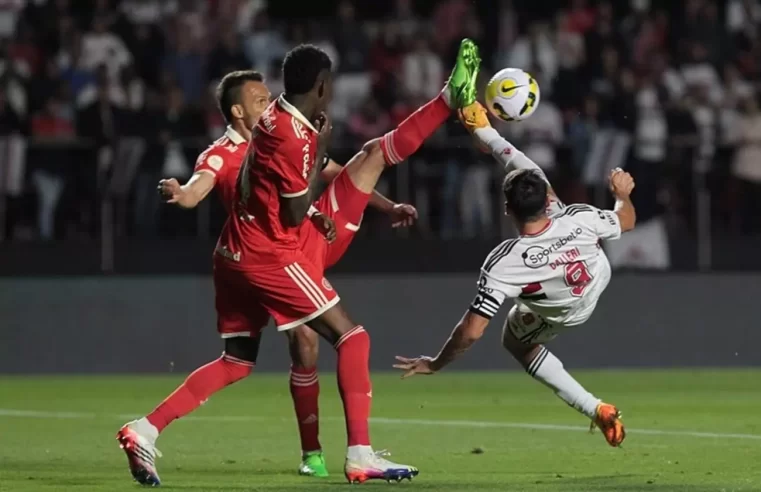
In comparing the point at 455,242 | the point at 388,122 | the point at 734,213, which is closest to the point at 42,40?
the point at 388,122

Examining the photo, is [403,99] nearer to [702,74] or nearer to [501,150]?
[702,74]

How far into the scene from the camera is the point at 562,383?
29.0ft

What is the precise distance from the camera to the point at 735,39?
19875mm

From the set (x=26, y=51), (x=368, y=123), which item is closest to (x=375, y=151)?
(x=368, y=123)

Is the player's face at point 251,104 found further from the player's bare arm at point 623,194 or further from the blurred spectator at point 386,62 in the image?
the blurred spectator at point 386,62

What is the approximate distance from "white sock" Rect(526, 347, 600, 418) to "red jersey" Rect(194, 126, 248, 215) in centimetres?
199

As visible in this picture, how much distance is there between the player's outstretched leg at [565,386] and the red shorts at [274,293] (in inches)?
57.2

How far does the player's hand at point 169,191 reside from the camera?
305 inches

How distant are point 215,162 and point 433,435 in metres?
2.89

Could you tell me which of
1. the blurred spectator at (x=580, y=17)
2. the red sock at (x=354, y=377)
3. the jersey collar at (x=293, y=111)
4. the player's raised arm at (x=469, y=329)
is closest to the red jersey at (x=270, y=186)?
the jersey collar at (x=293, y=111)

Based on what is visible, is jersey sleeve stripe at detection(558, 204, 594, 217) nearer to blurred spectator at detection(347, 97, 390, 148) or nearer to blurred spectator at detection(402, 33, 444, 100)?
blurred spectator at detection(347, 97, 390, 148)

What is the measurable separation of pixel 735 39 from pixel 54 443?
487 inches

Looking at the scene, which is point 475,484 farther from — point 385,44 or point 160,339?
point 385,44

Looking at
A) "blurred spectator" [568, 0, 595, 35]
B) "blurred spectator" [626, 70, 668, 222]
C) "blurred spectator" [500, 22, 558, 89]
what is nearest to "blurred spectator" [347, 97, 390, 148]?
"blurred spectator" [500, 22, 558, 89]
